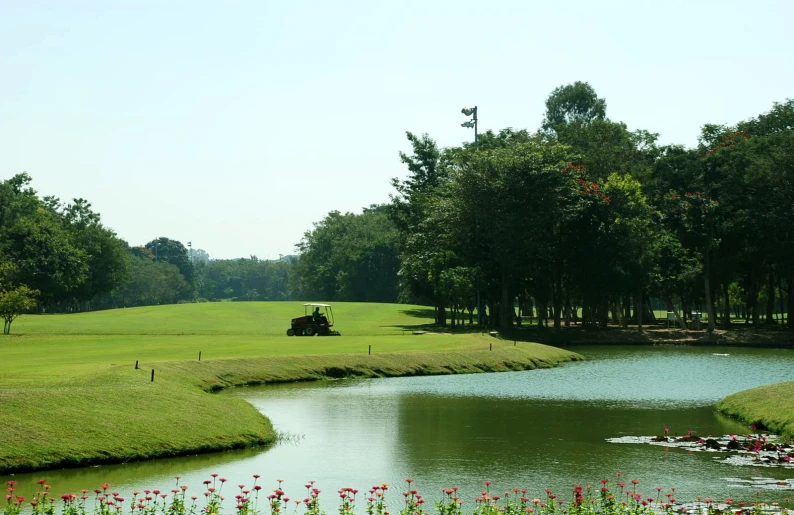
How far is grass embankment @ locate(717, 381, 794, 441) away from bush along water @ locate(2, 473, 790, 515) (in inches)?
468

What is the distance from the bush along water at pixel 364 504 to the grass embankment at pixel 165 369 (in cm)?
471

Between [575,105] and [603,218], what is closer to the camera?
[603,218]

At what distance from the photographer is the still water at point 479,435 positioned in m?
25.1

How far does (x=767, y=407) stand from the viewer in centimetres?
3678

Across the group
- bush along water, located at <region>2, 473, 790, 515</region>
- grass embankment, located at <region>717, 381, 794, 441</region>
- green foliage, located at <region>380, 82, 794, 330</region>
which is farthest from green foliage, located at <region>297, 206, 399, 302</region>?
bush along water, located at <region>2, 473, 790, 515</region>

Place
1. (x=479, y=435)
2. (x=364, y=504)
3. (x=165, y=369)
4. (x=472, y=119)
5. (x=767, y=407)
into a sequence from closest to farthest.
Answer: (x=364, y=504), (x=479, y=435), (x=767, y=407), (x=165, y=369), (x=472, y=119)

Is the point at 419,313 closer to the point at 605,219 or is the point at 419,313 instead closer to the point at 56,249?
the point at 605,219

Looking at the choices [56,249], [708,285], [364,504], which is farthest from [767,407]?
[56,249]

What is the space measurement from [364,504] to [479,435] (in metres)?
11.7

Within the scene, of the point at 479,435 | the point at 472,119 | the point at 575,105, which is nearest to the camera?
the point at 479,435

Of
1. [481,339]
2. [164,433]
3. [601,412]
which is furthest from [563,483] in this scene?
[481,339]

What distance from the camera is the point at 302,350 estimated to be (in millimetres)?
60500

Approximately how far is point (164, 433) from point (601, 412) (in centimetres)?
1862

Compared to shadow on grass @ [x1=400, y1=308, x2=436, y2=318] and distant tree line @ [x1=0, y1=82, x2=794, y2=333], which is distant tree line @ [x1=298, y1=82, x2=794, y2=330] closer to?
distant tree line @ [x1=0, y1=82, x2=794, y2=333]
